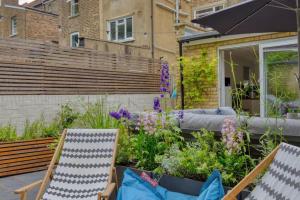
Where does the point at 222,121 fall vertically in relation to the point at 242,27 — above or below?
below

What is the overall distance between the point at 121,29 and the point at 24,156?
12.6 metres

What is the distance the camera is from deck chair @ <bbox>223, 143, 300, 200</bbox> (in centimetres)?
233

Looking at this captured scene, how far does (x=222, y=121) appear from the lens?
143 inches

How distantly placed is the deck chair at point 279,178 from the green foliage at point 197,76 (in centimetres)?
664

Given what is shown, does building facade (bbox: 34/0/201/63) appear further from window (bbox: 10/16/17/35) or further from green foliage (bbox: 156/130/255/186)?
green foliage (bbox: 156/130/255/186)

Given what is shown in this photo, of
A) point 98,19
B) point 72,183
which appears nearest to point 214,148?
point 72,183

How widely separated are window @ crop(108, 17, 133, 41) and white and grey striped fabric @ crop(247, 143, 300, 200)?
48.7 ft

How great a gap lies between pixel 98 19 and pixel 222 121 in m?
15.9

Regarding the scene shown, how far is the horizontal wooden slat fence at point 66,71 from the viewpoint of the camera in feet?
24.5

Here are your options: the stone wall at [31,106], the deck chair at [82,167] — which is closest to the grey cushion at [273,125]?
the deck chair at [82,167]

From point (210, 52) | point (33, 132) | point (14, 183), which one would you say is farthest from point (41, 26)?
point (14, 183)

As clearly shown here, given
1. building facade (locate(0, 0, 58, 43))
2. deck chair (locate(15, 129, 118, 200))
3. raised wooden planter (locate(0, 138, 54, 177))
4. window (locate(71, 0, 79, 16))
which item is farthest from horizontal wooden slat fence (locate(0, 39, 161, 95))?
building facade (locate(0, 0, 58, 43))

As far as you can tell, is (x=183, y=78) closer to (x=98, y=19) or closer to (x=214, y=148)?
(x=214, y=148)

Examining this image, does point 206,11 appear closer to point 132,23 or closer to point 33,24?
point 132,23
